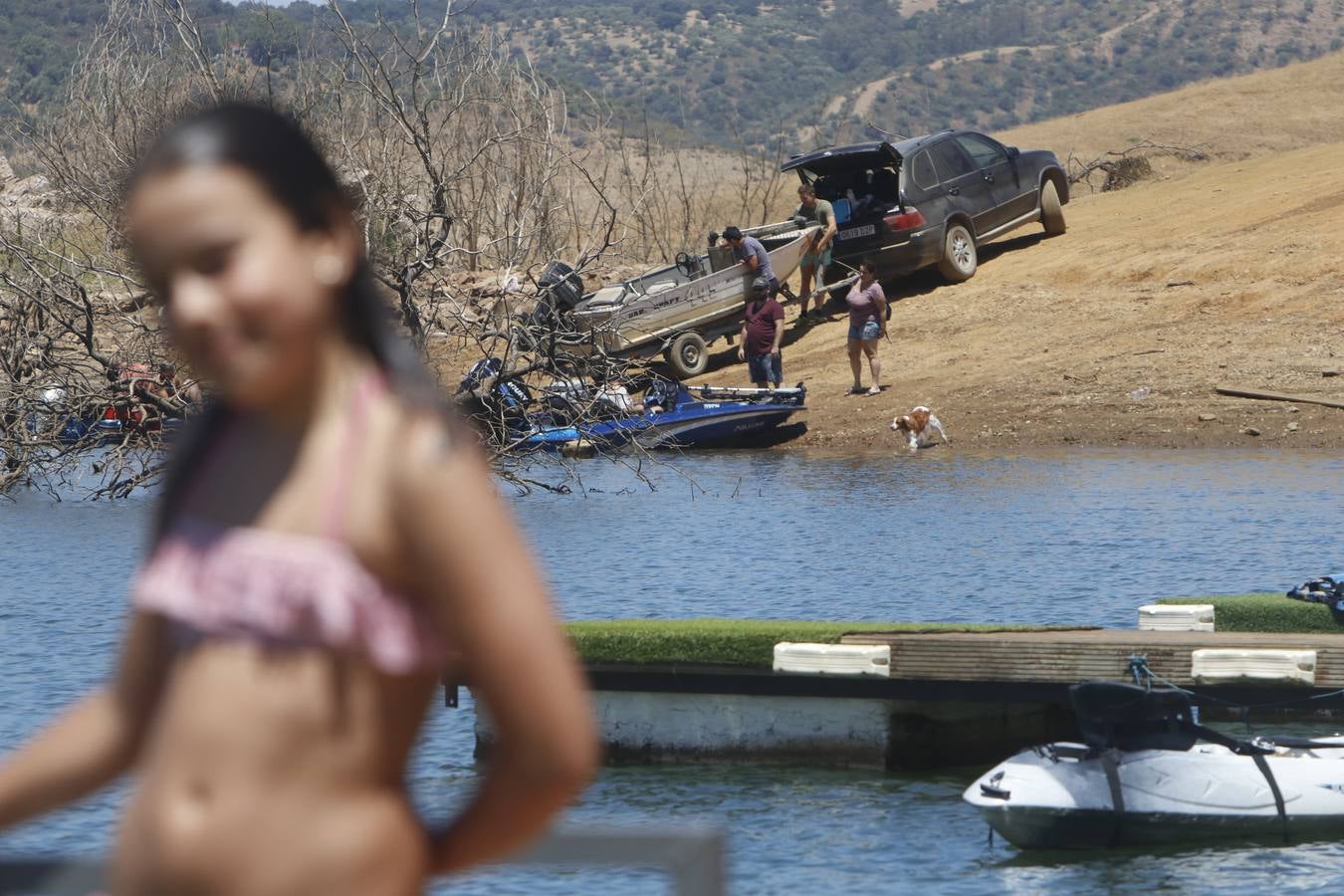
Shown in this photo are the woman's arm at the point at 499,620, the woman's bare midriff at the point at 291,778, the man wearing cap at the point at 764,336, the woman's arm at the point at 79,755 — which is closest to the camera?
the woman's arm at the point at 499,620

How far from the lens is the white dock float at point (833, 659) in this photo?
10180 millimetres

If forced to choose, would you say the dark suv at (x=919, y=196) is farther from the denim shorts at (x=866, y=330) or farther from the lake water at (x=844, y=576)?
the lake water at (x=844, y=576)

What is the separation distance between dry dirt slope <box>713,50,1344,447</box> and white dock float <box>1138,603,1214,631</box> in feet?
46.6

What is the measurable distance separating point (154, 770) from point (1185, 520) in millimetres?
18248

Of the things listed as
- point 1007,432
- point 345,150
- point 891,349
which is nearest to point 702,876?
point 345,150

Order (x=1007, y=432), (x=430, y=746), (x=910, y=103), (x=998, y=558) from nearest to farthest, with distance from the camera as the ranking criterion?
(x=430, y=746) → (x=998, y=558) → (x=1007, y=432) → (x=910, y=103)

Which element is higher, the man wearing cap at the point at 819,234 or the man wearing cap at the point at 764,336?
the man wearing cap at the point at 819,234

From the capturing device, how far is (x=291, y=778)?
184 centimetres

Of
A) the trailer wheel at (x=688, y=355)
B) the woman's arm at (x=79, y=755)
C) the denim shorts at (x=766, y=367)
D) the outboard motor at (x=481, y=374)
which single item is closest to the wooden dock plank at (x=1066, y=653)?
the woman's arm at (x=79, y=755)

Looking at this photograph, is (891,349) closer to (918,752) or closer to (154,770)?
(918,752)

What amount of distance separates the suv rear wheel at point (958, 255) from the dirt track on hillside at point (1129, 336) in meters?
0.28

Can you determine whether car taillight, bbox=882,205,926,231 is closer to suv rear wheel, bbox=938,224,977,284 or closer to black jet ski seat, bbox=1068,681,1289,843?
suv rear wheel, bbox=938,224,977,284

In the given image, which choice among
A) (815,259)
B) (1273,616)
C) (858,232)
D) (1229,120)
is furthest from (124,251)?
(1229,120)

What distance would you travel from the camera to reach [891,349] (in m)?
31.6
